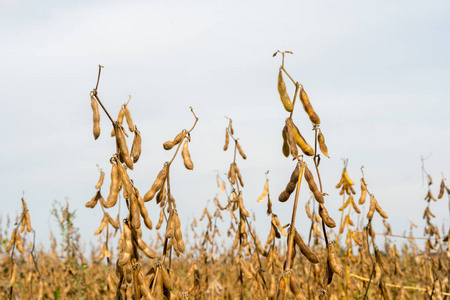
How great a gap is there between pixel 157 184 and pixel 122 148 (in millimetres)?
171

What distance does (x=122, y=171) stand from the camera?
181 centimetres

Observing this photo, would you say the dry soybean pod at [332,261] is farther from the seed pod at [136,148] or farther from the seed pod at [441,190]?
the seed pod at [441,190]

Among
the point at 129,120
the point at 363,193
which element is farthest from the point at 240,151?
the point at 129,120

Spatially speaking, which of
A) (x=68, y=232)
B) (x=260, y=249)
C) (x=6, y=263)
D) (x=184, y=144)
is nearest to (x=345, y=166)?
(x=260, y=249)

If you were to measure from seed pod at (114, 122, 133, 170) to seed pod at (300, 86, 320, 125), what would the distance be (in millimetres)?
595

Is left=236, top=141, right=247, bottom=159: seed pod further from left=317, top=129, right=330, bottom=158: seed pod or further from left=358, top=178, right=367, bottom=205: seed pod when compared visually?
left=317, top=129, right=330, bottom=158: seed pod

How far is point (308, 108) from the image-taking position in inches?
69.8

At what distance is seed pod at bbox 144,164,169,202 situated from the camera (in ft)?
6.17

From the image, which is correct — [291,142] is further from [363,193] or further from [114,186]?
[363,193]

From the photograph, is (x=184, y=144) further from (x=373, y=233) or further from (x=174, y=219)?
(x=373, y=233)

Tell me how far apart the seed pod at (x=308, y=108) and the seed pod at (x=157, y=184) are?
0.52m

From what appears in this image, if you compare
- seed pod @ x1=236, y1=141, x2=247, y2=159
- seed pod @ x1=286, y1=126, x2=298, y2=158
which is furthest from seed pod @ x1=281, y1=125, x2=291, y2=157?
seed pod @ x1=236, y1=141, x2=247, y2=159

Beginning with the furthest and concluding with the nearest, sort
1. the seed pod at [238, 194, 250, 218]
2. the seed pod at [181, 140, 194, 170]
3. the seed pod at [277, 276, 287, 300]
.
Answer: the seed pod at [238, 194, 250, 218] → the seed pod at [181, 140, 194, 170] → the seed pod at [277, 276, 287, 300]

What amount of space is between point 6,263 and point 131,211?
7251 millimetres
